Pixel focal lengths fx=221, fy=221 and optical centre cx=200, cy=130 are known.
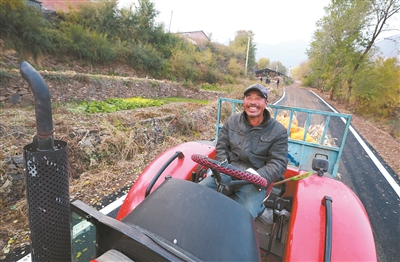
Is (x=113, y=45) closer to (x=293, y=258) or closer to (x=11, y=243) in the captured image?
(x=11, y=243)

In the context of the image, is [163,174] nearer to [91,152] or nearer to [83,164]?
[83,164]

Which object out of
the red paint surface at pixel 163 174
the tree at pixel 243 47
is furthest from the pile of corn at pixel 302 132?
the tree at pixel 243 47

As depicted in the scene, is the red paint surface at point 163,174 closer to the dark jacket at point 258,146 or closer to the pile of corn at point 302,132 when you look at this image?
the dark jacket at point 258,146

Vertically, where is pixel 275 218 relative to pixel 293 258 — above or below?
below

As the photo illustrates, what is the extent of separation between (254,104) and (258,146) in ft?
1.37

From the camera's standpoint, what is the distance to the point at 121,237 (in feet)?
2.89

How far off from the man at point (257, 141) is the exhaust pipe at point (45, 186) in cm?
122

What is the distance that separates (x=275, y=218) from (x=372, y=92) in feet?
62.6

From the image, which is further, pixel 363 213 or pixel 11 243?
pixel 11 243

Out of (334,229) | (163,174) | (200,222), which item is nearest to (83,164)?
(163,174)

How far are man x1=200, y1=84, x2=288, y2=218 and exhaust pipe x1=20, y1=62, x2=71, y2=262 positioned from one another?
1218mm

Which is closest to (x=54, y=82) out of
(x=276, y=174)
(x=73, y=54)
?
(x=73, y=54)

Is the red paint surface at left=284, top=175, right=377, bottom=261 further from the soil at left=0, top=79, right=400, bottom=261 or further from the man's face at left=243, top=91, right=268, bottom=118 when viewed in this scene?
the soil at left=0, top=79, right=400, bottom=261

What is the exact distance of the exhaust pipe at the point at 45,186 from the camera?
2.80ft
